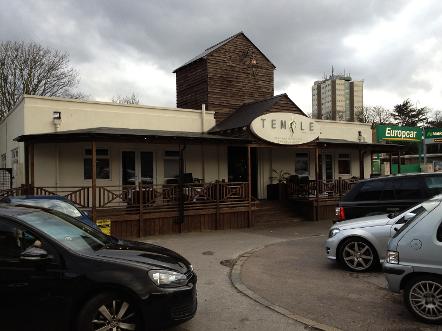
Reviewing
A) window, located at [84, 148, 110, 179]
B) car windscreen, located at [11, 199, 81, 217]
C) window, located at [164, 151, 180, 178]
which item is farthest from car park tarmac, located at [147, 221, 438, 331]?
window, located at [164, 151, 180, 178]

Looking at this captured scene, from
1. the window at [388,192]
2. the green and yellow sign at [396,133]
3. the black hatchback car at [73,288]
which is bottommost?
the black hatchback car at [73,288]

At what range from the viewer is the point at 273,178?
21.2 meters

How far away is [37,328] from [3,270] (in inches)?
26.5

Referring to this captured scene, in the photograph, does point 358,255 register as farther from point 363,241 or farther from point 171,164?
point 171,164

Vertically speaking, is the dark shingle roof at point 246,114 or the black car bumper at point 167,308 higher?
the dark shingle roof at point 246,114

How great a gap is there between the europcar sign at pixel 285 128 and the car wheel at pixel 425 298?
11405mm

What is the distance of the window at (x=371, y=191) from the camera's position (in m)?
10.5

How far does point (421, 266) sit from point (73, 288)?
12.9 ft

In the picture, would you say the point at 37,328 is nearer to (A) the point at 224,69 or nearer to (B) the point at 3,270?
(B) the point at 3,270

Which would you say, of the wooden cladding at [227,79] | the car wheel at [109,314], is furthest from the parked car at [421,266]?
the wooden cladding at [227,79]

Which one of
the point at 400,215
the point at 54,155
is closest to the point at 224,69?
the point at 54,155

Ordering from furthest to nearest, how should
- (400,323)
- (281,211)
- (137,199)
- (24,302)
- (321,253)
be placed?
(281,211)
(137,199)
(321,253)
(400,323)
(24,302)

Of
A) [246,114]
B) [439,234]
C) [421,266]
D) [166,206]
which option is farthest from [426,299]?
[246,114]

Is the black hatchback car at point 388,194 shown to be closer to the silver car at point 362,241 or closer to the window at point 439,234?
the silver car at point 362,241
